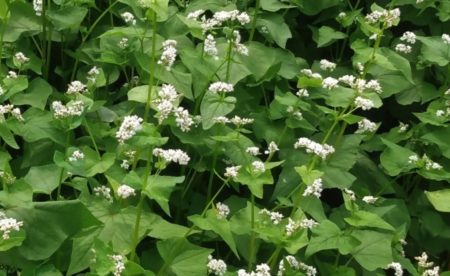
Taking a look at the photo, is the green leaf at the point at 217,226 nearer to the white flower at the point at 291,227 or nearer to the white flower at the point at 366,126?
the white flower at the point at 291,227

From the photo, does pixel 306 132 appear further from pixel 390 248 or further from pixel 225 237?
pixel 225 237

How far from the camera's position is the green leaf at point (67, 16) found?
2471 millimetres

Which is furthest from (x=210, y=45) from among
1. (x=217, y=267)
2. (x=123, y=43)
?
(x=217, y=267)

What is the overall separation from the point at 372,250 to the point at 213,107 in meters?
0.60

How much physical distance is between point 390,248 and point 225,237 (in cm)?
54

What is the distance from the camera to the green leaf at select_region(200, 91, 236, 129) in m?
2.18

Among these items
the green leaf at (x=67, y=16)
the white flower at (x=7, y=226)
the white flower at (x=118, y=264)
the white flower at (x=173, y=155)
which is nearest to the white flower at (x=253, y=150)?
the white flower at (x=173, y=155)

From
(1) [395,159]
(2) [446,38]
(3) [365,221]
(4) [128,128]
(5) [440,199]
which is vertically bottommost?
(5) [440,199]

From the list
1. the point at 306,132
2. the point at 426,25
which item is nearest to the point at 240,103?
the point at 306,132

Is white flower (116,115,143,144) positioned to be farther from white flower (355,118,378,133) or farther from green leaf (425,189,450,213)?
green leaf (425,189,450,213)

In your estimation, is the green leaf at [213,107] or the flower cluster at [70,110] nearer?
the flower cluster at [70,110]

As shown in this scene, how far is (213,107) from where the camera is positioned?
220 centimetres

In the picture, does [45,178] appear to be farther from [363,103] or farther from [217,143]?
[363,103]

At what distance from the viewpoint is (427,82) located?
288cm
